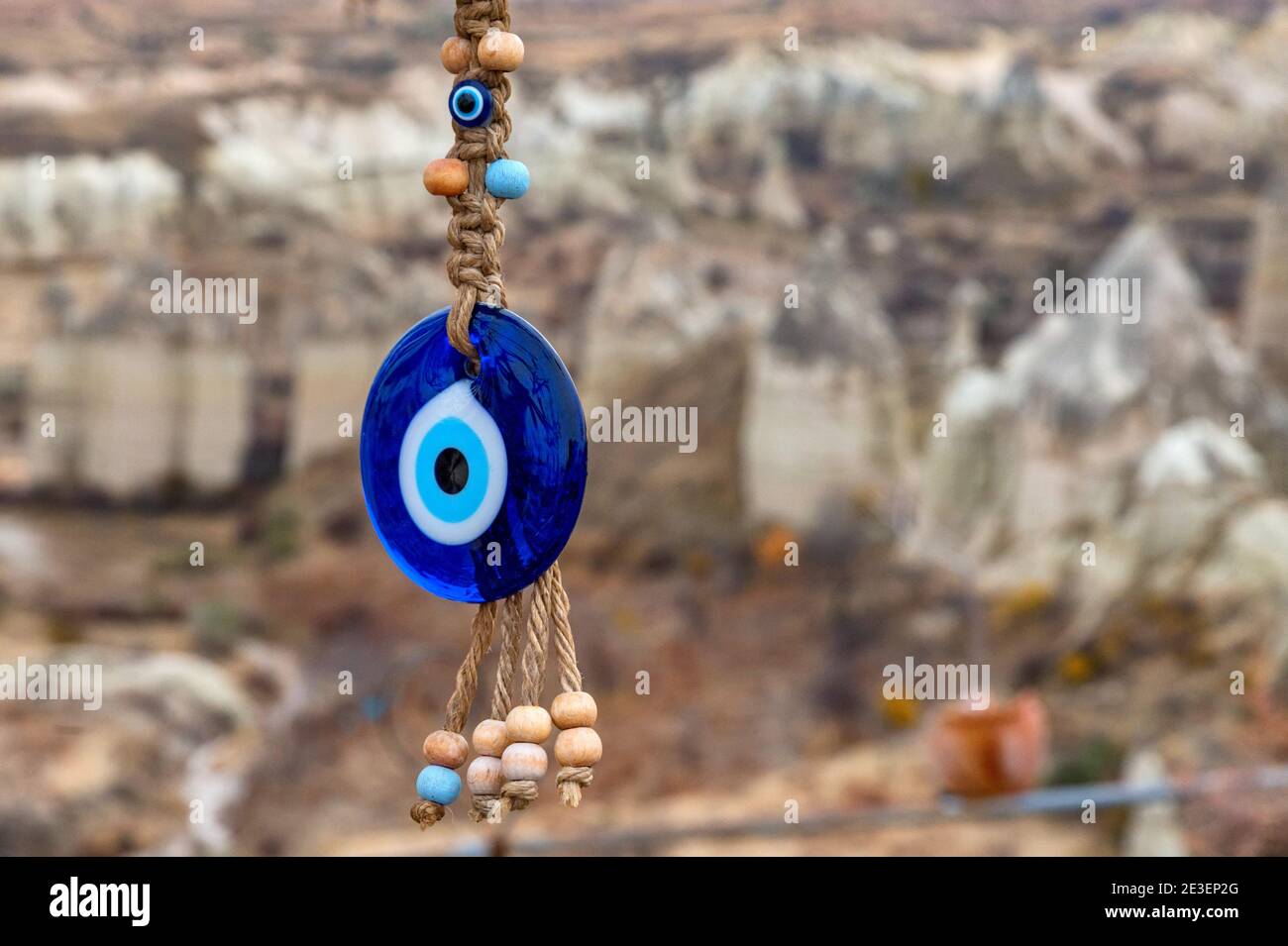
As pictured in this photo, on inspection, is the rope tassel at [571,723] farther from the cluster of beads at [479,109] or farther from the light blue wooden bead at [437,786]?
the cluster of beads at [479,109]

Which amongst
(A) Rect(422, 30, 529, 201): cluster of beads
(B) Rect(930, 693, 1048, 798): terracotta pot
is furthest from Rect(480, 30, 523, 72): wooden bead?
(B) Rect(930, 693, 1048, 798): terracotta pot

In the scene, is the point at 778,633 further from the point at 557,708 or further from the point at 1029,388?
the point at 557,708

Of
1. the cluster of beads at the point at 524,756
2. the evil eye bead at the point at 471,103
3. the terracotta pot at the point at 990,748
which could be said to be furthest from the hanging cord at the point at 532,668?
the terracotta pot at the point at 990,748

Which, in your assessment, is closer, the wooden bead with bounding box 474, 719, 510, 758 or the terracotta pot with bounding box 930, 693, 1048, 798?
the wooden bead with bounding box 474, 719, 510, 758

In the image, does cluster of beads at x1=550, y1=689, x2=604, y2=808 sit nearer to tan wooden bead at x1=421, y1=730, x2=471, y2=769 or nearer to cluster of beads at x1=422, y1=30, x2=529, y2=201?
tan wooden bead at x1=421, y1=730, x2=471, y2=769

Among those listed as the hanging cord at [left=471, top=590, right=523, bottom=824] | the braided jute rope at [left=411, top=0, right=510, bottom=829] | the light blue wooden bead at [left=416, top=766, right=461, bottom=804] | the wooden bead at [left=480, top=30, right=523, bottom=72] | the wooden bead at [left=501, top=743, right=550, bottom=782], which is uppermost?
the wooden bead at [left=480, top=30, right=523, bottom=72]

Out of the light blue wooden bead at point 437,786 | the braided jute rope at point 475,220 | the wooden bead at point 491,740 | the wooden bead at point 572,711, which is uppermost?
the braided jute rope at point 475,220
